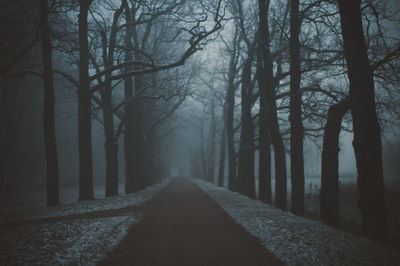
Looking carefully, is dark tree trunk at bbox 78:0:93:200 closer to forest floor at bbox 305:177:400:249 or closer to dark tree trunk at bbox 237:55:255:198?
dark tree trunk at bbox 237:55:255:198

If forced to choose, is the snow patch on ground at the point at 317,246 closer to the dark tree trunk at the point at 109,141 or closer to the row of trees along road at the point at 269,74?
the row of trees along road at the point at 269,74

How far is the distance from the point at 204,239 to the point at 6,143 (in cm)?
2399

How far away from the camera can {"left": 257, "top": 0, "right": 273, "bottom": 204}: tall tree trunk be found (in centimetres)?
1359

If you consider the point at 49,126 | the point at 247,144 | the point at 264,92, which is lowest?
the point at 247,144

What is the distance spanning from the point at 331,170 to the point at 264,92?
6.05 m

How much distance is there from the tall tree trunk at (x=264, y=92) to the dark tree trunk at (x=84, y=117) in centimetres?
823

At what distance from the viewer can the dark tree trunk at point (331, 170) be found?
9586mm

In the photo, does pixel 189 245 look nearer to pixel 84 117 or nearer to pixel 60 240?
pixel 60 240

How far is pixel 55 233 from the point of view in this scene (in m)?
6.50

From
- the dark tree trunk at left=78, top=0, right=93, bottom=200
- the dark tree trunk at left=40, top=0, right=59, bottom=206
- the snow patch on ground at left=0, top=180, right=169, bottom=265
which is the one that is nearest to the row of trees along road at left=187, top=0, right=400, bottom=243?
the snow patch on ground at left=0, top=180, right=169, bottom=265

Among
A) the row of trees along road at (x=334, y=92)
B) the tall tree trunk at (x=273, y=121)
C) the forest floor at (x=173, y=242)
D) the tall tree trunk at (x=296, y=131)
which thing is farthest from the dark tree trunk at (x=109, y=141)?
the tall tree trunk at (x=296, y=131)

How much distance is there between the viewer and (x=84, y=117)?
13680mm

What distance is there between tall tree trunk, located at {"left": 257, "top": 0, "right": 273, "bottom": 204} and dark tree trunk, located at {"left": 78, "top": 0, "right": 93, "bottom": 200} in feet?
27.0

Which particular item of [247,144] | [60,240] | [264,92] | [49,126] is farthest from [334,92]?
[49,126]
